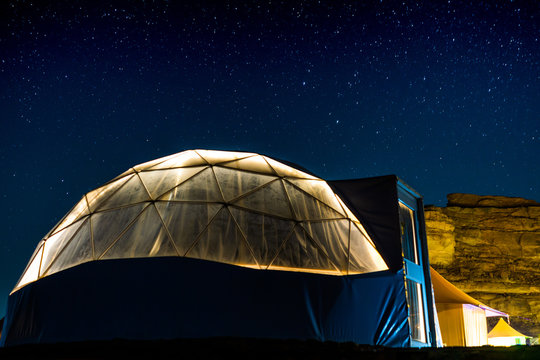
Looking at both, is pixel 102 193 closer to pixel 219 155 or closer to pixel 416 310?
pixel 219 155

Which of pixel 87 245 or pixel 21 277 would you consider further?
pixel 21 277

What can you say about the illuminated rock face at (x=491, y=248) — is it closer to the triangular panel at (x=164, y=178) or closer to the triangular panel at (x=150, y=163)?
the triangular panel at (x=150, y=163)

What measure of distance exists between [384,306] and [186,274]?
4.50m

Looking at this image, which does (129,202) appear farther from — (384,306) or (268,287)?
(384,306)

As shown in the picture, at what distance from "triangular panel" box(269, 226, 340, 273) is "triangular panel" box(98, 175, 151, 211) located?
3.70 metres

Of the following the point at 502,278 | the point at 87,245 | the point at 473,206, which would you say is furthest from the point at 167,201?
the point at 473,206

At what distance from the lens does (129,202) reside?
489 inches

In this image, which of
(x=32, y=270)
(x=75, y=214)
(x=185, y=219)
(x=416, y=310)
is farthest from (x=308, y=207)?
(x=32, y=270)

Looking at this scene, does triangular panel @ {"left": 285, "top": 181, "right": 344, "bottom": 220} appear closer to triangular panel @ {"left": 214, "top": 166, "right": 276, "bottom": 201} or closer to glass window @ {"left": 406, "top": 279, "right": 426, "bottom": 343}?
triangular panel @ {"left": 214, "top": 166, "right": 276, "bottom": 201}

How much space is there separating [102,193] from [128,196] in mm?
1394

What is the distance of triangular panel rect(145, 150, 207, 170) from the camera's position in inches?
529

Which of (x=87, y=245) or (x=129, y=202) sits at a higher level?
(x=129, y=202)

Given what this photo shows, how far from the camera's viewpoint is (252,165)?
44.7 ft

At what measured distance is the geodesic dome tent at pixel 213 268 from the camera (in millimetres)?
10078
